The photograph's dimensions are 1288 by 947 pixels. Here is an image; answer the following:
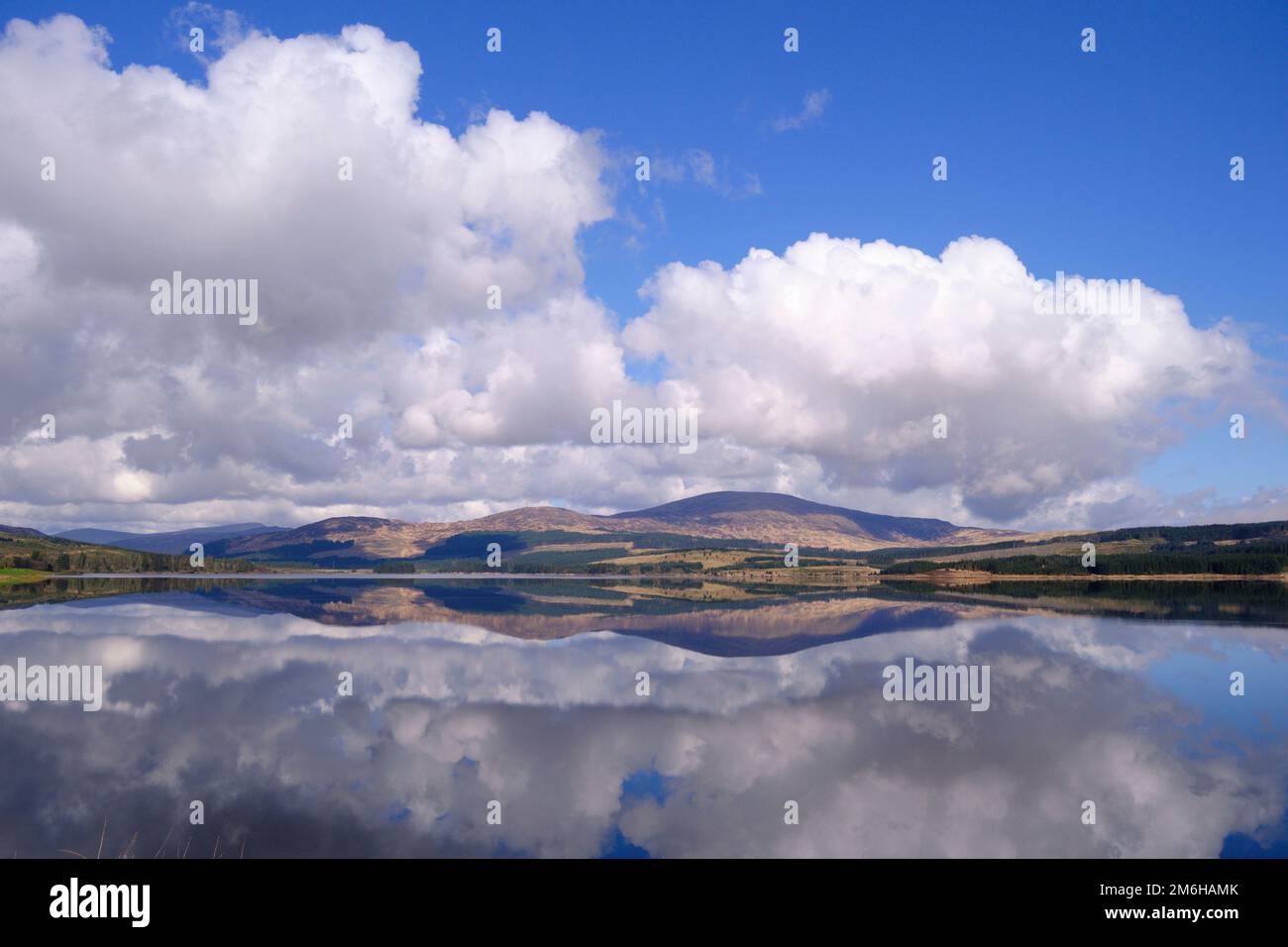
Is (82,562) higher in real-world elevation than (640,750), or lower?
lower

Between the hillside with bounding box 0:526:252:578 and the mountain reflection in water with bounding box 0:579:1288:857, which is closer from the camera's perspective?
the mountain reflection in water with bounding box 0:579:1288:857

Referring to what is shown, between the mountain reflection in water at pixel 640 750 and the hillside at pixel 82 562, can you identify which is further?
the hillside at pixel 82 562

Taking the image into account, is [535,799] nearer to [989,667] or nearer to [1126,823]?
[1126,823]

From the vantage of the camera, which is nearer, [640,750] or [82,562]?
[640,750]

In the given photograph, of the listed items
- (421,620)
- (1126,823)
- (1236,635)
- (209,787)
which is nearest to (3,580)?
(421,620)
